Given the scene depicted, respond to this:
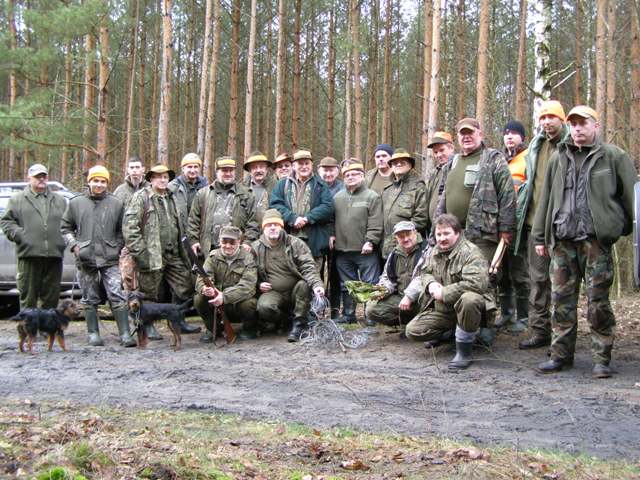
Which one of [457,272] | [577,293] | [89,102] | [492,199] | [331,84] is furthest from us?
[331,84]

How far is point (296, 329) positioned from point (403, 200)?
7.39ft

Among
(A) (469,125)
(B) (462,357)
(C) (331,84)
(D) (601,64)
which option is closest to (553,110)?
(A) (469,125)

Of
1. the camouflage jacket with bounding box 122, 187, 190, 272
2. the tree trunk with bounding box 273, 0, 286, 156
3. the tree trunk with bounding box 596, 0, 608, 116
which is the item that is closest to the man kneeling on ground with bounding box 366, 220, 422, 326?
the camouflage jacket with bounding box 122, 187, 190, 272

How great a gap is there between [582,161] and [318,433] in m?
3.62

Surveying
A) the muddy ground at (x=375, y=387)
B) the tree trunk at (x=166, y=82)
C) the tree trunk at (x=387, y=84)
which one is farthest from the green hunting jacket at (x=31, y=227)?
the tree trunk at (x=387, y=84)

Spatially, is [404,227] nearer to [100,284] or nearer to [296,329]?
[296,329]

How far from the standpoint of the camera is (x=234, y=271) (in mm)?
8555

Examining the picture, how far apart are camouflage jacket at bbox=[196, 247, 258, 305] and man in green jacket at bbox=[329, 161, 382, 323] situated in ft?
4.25

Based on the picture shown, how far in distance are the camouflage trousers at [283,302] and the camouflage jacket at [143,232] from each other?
4.96ft

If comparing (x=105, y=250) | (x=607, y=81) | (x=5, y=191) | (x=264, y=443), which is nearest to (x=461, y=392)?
(x=264, y=443)

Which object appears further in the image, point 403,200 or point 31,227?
point 31,227

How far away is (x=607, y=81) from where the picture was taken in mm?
19094

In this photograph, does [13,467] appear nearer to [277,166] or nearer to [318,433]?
[318,433]

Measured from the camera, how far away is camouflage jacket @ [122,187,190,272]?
337 inches
